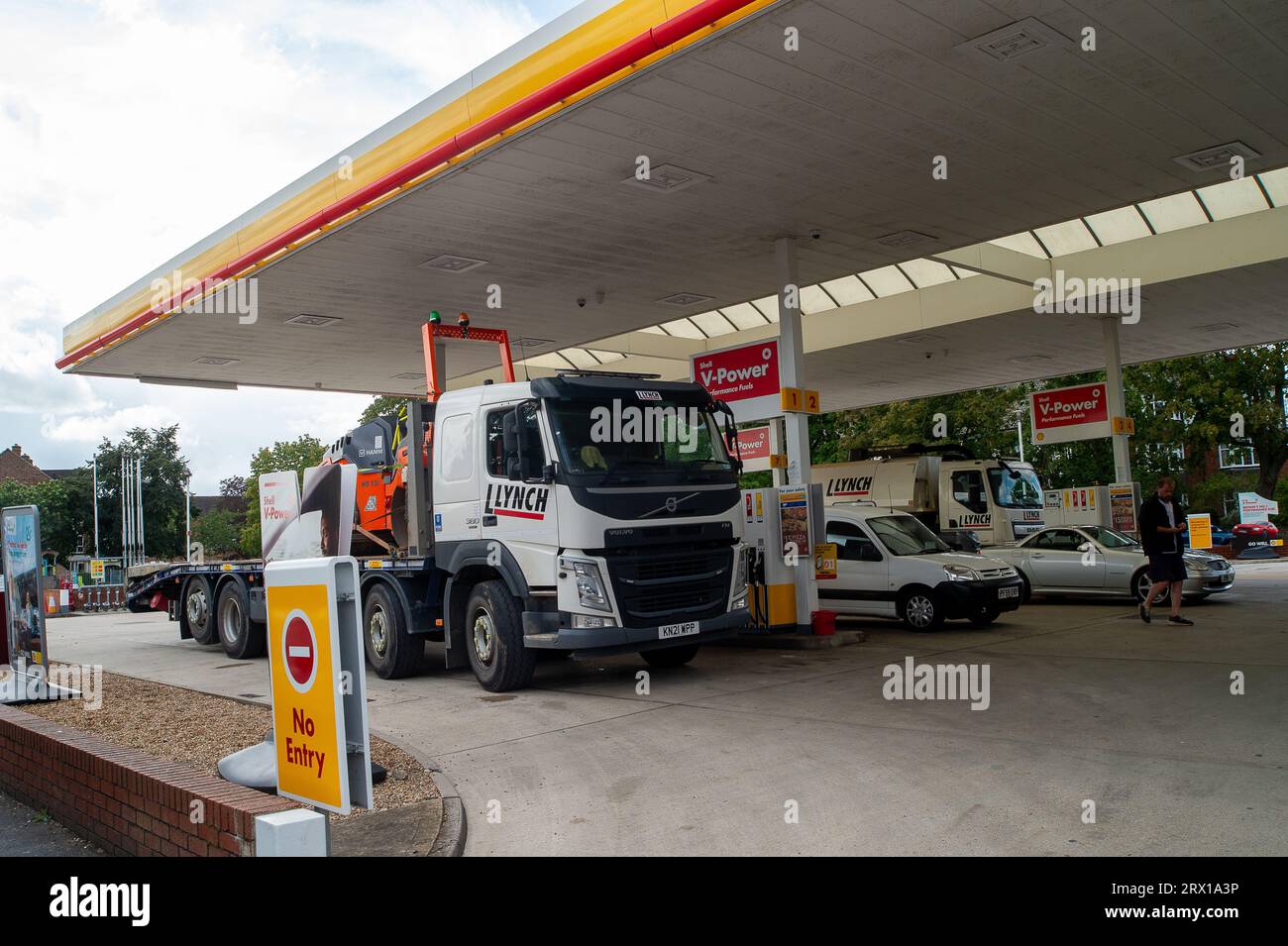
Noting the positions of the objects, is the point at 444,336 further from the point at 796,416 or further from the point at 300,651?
the point at 300,651

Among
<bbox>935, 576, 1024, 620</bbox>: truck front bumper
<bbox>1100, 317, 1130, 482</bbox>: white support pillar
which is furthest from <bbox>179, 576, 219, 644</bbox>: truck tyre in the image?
<bbox>1100, 317, 1130, 482</bbox>: white support pillar

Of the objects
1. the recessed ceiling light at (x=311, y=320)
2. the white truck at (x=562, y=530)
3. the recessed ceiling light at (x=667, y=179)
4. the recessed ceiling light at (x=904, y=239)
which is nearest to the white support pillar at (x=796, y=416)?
the recessed ceiling light at (x=904, y=239)

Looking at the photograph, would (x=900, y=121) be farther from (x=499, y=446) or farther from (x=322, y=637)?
(x=322, y=637)

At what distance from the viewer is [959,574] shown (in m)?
14.3

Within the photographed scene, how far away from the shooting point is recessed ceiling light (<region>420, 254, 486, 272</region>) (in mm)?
14148

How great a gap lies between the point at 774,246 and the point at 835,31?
6244 mm

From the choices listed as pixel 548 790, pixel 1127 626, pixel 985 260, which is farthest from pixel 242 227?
pixel 1127 626

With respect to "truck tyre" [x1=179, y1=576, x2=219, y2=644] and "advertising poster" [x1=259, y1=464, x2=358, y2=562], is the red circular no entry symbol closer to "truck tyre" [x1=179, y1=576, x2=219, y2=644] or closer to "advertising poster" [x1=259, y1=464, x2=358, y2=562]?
"advertising poster" [x1=259, y1=464, x2=358, y2=562]

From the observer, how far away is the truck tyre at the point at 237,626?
14.9 m

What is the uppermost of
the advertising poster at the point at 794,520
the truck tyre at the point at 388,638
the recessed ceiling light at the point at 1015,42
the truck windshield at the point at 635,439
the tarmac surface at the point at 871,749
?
the recessed ceiling light at the point at 1015,42

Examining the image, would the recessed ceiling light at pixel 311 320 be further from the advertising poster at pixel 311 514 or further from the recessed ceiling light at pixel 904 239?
the recessed ceiling light at pixel 904 239

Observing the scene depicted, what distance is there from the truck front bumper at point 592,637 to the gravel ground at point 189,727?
2.14 metres

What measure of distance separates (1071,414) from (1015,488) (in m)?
2.05

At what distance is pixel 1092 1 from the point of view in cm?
791
